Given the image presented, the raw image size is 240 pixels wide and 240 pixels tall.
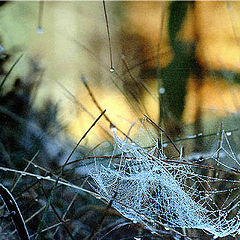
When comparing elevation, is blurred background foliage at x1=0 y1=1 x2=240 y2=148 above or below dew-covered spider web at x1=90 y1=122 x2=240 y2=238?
above

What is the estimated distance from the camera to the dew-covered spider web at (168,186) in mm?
322

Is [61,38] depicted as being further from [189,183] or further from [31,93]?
[189,183]

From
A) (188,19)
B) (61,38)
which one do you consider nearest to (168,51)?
(188,19)

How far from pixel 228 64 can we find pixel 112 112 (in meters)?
0.17

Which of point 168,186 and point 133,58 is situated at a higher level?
point 133,58

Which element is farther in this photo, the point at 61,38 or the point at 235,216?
the point at 61,38

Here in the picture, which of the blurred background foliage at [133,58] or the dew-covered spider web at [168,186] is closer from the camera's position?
the dew-covered spider web at [168,186]

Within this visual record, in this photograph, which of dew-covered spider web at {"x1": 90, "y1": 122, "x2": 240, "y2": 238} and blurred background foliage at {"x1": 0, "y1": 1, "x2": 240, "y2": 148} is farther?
blurred background foliage at {"x1": 0, "y1": 1, "x2": 240, "y2": 148}

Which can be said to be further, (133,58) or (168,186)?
(133,58)

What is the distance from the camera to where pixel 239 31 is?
0.43m

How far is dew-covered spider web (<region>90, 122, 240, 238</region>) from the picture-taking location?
1.06 ft

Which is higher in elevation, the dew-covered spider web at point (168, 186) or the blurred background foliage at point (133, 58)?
the blurred background foliage at point (133, 58)

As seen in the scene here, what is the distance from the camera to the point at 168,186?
0.32 m

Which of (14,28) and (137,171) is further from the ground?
(14,28)
